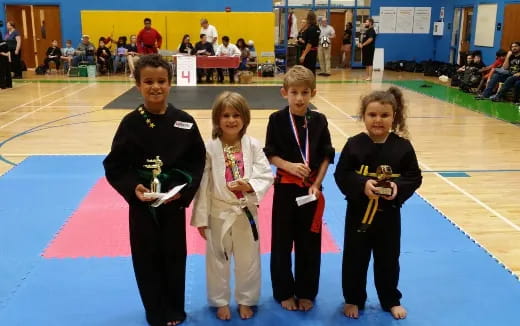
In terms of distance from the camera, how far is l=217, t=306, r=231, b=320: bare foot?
9.68ft

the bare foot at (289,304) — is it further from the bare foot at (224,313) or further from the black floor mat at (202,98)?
the black floor mat at (202,98)

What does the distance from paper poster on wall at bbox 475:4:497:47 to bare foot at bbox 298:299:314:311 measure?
45.0 ft

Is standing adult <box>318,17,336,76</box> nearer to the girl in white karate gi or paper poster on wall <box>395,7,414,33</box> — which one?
paper poster on wall <box>395,7,414,33</box>

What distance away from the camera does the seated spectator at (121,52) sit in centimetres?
1559

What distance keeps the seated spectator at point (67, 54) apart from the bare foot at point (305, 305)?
571 inches

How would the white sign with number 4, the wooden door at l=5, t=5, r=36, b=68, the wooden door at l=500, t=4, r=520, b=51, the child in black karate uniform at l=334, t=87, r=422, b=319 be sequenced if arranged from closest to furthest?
the child in black karate uniform at l=334, t=87, r=422, b=319, the wooden door at l=500, t=4, r=520, b=51, the white sign with number 4, the wooden door at l=5, t=5, r=36, b=68

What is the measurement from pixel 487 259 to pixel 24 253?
3485mm

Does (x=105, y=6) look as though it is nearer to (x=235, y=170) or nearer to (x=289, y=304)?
(x=235, y=170)

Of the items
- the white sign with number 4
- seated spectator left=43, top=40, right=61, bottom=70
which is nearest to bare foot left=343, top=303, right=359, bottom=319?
the white sign with number 4

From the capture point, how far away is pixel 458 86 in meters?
13.9

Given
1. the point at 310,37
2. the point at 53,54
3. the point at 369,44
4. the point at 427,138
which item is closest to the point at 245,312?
the point at 427,138

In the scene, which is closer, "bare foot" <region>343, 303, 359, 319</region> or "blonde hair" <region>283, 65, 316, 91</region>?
"blonde hair" <region>283, 65, 316, 91</region>

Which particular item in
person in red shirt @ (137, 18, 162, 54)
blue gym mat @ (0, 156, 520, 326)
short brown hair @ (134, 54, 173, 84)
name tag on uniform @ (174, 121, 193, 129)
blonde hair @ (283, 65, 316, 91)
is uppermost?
person in red shirt @ (137, 18, 162, 54)

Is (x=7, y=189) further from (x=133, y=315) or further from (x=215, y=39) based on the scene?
(x=215, y=39)
